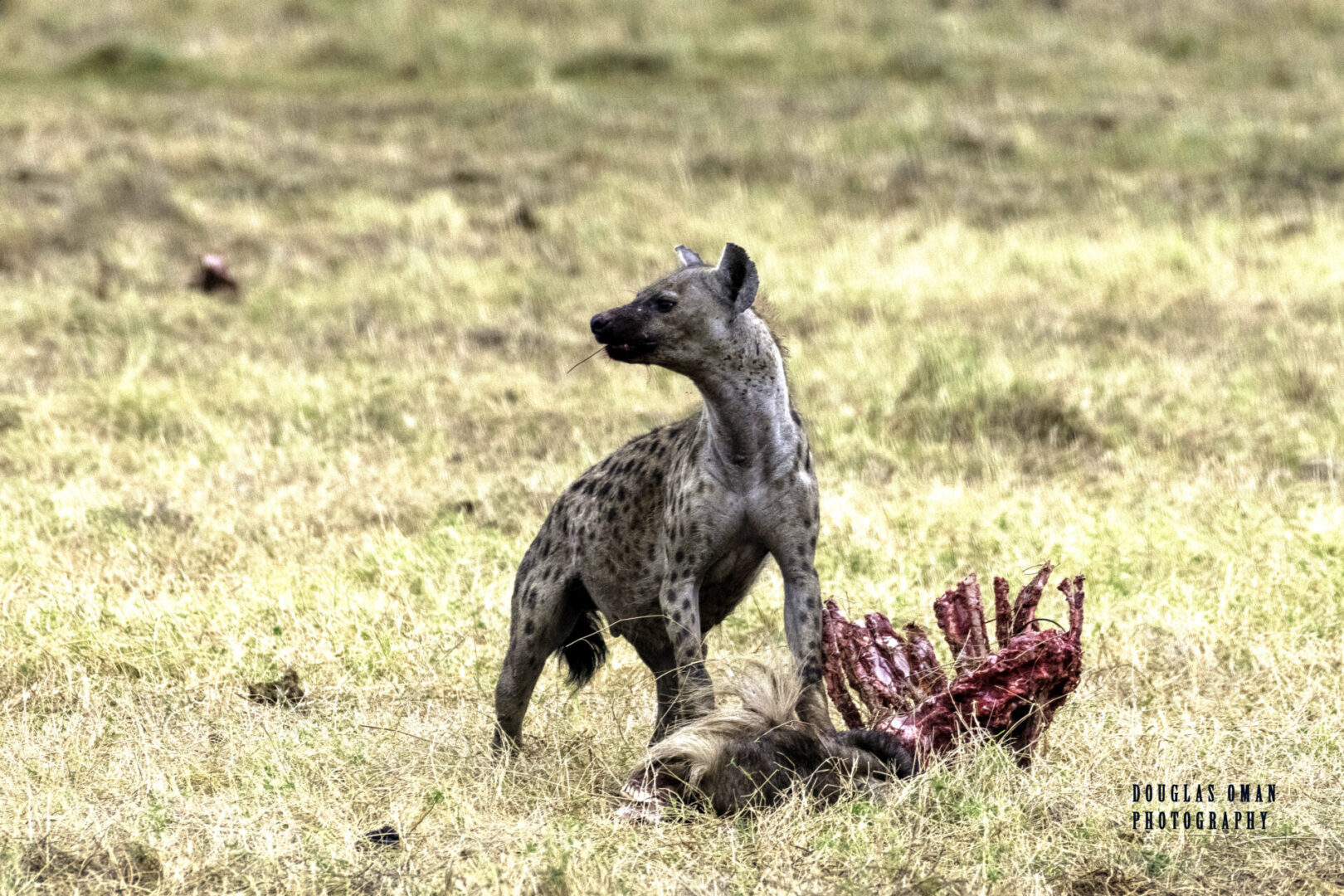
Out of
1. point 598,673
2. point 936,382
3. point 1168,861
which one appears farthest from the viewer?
point 936,382

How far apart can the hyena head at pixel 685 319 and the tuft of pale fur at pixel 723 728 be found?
0.91 m

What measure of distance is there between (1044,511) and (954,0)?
19.7m

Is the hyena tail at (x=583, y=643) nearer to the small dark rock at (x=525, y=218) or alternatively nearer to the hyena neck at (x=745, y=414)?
the hyena neck at (x=745, y=414)

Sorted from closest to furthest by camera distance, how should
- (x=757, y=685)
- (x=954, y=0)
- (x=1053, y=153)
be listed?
1. (x=757, y=685)
2. (x=1053, y=153)
3. (x=954, y=0)

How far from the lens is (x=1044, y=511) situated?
7965 millimetres

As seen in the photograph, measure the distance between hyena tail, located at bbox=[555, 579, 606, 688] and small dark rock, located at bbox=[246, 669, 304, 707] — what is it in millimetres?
968

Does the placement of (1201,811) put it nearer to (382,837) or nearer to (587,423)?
(382,837)

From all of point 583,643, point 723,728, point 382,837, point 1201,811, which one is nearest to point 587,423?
point 583,643

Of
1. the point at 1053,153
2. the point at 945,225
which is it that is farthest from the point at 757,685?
the point at 1053,153

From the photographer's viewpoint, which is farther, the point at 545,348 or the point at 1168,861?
the point at 545,348

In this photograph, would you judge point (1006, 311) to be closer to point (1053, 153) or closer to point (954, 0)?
point (1053, 153)

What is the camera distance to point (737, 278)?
4875 mm

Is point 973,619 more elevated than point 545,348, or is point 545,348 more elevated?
point 973,619

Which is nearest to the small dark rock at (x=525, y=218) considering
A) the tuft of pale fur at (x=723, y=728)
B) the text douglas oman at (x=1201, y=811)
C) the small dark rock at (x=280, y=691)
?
the small dark rock at (x=280, y=691)
